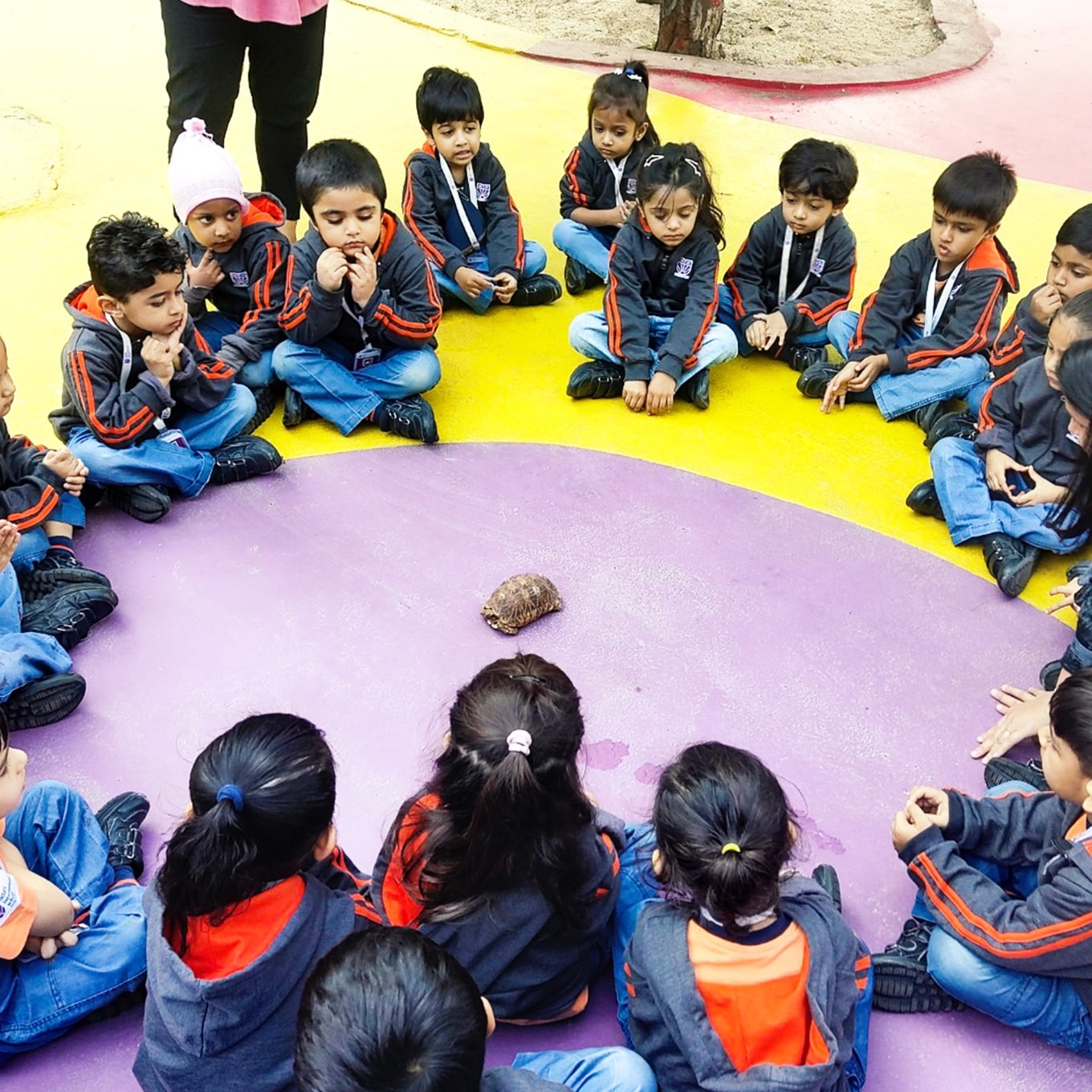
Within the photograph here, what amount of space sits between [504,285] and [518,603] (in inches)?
67.9

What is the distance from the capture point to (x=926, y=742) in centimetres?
267

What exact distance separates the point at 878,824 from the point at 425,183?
9.23ft

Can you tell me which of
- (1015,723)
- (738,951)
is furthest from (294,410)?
(738,951)

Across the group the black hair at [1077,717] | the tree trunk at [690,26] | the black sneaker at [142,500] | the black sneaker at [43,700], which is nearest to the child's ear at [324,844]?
the black sneaker at [43,700]

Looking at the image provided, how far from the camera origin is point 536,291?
427cm

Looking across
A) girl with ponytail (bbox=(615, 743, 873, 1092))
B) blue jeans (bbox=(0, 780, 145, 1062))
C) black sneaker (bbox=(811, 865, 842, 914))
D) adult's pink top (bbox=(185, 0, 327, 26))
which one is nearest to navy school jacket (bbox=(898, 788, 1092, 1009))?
black sneaker (bbox=(811, 865, 842, 914))

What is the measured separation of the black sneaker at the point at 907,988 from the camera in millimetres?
2143

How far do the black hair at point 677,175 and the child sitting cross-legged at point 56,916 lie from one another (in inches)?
101

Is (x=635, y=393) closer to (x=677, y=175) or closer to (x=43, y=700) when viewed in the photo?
(x=677, y=175)

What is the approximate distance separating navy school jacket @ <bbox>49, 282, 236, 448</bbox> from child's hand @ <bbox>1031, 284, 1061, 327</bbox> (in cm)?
248

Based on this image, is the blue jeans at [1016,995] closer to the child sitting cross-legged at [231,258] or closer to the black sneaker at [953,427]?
the black sneaker at [953,427]

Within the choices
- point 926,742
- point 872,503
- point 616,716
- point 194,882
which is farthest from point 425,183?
point 194,882

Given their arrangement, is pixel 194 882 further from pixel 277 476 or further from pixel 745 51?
pixel 745 51

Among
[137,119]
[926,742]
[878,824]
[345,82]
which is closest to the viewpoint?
[878,824]
